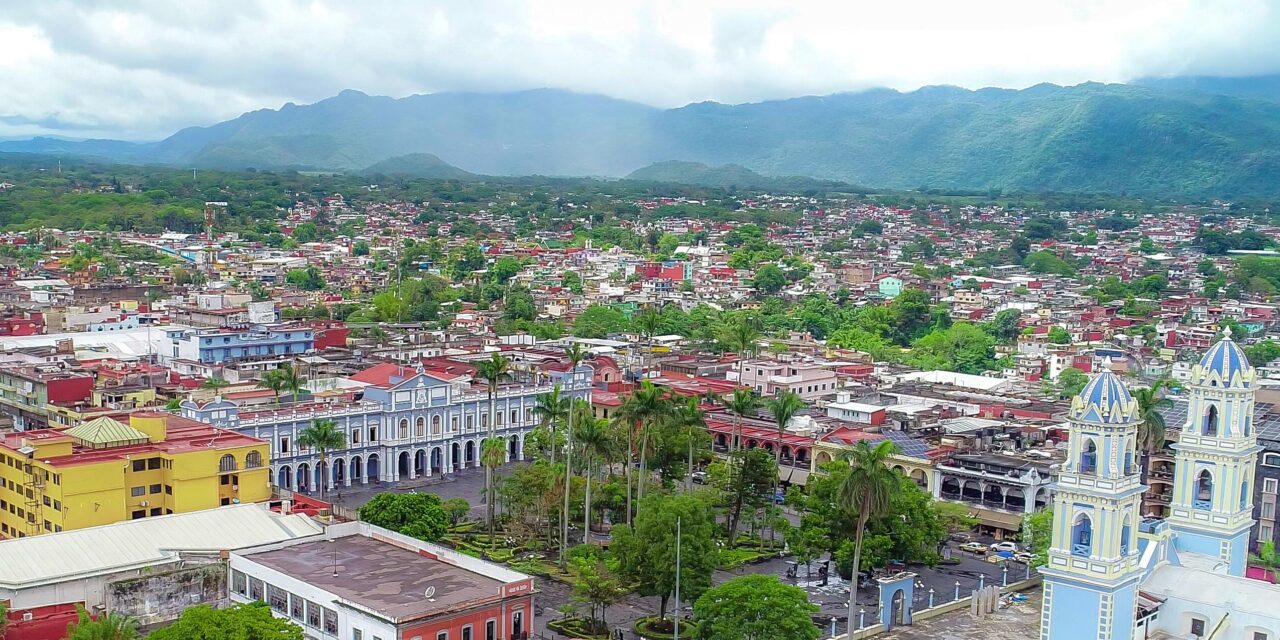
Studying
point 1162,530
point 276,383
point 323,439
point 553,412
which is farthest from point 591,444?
point 1162,530

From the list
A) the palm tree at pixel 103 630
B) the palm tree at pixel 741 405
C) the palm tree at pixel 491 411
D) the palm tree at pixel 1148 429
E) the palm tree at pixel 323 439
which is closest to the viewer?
the palm tree at pixel 103 630

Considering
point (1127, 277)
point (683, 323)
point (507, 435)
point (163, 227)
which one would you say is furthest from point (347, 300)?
point (1127, 277)

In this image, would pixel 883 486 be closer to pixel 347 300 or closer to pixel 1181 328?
pixel 1181 328

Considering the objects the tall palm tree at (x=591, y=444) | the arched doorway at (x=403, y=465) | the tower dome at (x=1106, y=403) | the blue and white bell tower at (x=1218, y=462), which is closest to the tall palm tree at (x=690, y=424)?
the tall palm tree at (x=591, y=444)

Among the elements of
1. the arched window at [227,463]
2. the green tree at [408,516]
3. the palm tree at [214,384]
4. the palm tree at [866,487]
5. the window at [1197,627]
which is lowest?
the green tree at [408,516]

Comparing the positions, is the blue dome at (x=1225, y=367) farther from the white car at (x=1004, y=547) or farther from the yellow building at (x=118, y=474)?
the yellow building at (x=118, y=474)

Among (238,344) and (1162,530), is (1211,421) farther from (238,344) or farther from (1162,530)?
A: (238,344)

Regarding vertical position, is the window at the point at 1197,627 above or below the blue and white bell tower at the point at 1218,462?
below
